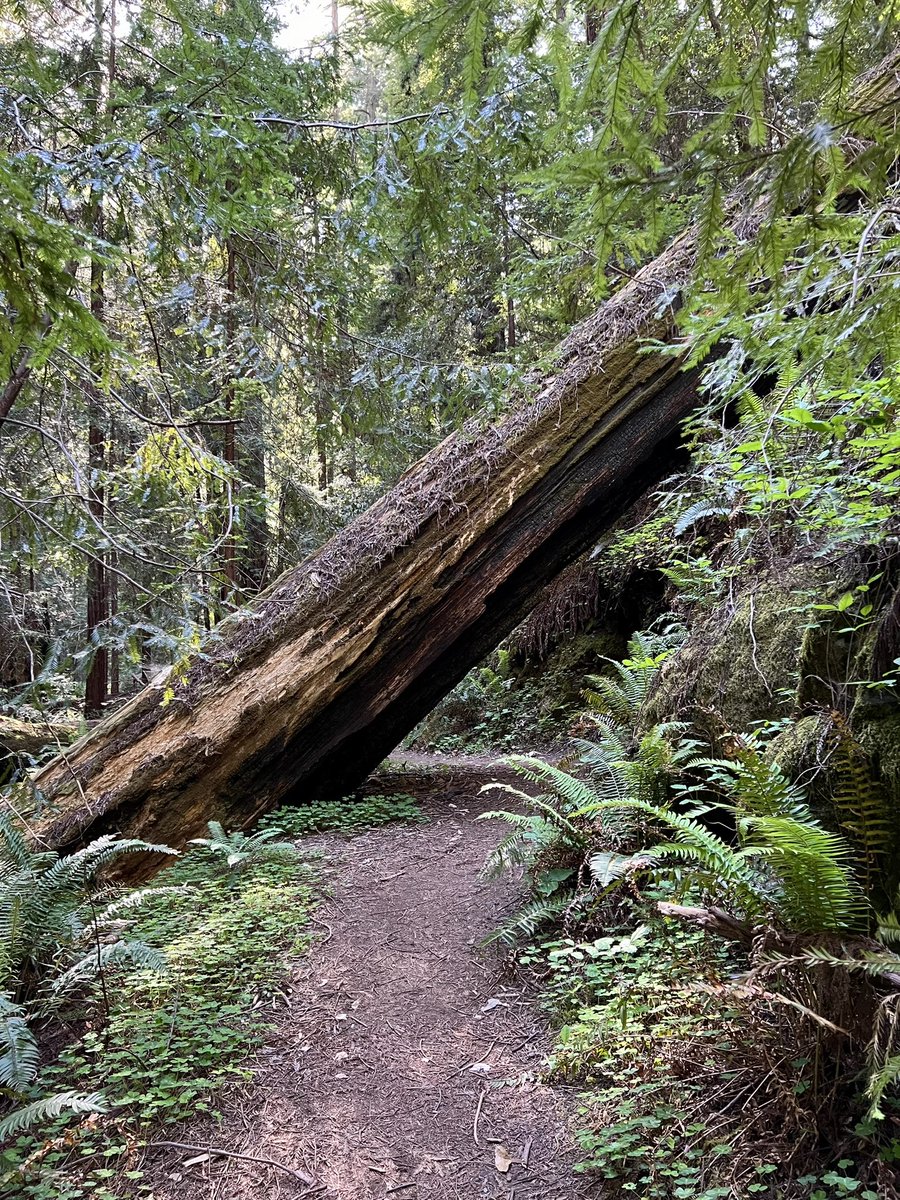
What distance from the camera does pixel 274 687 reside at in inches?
236

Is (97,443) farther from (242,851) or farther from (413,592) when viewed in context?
(242,851)

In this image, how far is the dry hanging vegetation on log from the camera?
19.2 ft

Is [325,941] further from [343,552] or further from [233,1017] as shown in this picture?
[343,552]

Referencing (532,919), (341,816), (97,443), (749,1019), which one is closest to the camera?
(749,1019)

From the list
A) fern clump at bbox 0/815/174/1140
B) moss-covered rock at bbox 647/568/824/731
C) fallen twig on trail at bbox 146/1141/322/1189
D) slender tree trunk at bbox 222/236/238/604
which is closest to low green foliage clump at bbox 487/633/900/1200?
moss-covered rock at bbox 647/568/824/731

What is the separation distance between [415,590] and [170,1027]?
12.7ft

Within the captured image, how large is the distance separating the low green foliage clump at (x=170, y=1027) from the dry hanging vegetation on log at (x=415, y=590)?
4.85 ft

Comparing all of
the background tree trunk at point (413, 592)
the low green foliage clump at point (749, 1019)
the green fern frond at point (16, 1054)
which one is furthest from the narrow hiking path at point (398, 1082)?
the background tree trunk at point (413, 592)

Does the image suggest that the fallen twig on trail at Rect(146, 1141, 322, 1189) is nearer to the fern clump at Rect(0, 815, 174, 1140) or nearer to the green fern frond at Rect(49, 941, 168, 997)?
the fern clump at Rect(0, 815, 174, 1140)

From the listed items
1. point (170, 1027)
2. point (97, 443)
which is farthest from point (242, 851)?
point (97, 443)

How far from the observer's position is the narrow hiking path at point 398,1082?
8.34 ft

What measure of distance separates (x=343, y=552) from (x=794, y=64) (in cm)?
827

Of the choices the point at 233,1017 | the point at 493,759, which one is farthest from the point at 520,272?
the point at 233,1017

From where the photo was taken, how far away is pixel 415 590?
20.6ft
